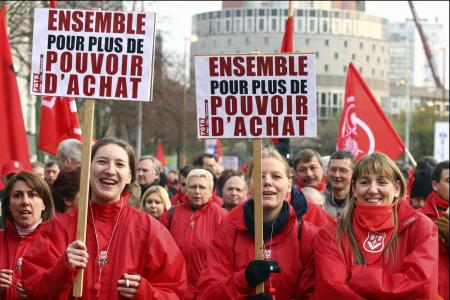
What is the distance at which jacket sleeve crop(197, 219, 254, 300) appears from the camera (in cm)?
642

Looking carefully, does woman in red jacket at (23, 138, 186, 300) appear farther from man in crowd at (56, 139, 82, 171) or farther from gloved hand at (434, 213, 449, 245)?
man in crowd at (56, 139, 82, 171)

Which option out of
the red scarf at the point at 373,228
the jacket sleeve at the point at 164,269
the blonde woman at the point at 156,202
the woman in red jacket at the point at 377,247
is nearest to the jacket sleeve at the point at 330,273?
the woman in red jacket at the point at 377,247

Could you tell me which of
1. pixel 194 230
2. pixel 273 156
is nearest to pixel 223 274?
pixel 273 156

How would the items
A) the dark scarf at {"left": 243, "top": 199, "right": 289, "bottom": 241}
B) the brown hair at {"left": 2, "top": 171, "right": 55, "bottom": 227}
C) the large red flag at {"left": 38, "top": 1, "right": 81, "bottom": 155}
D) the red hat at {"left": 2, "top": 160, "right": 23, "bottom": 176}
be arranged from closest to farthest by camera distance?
the dark scarf at {"left": 243, "top": 199, "right": 289, "bottom": 241} → the brown hair at {"left": 2, "top": 171, "right": 55, "bottom": 227} → the red hat at {"left": 2, "top": 160, "right": 23, "bottom": 176} → the large red flag at {"left": 38, "top": 1, "right": 81, "bottom": 155}

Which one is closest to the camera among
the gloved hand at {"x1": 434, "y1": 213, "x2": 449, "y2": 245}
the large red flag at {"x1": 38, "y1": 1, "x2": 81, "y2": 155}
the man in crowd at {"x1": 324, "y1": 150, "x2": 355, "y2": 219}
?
the gloved hand at {"x1": 434, "y1": 213, "x2": 449, "y2": 245}

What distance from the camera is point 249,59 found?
6.97 metres

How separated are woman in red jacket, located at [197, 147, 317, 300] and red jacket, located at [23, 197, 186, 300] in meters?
0.24

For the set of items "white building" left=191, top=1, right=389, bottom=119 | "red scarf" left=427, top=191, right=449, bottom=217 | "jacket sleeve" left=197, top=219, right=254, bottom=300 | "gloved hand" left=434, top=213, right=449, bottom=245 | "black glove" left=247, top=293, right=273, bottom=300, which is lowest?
"black glove" left=247, top=293, right=273, bottom=300

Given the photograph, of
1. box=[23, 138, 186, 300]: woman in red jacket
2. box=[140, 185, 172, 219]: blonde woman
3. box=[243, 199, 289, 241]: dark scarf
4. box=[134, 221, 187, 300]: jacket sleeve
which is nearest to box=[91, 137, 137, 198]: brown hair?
box=[23, 138, 186, 300]: woman in red jacket

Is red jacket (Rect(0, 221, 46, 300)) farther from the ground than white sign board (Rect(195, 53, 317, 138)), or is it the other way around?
white sign board (Rect(195, 53, 317, 138))

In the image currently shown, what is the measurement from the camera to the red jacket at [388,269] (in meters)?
6.17

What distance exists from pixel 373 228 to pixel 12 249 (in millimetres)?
2326

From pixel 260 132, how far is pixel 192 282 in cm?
336

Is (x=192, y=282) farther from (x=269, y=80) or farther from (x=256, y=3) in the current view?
(x=256, y=3)
